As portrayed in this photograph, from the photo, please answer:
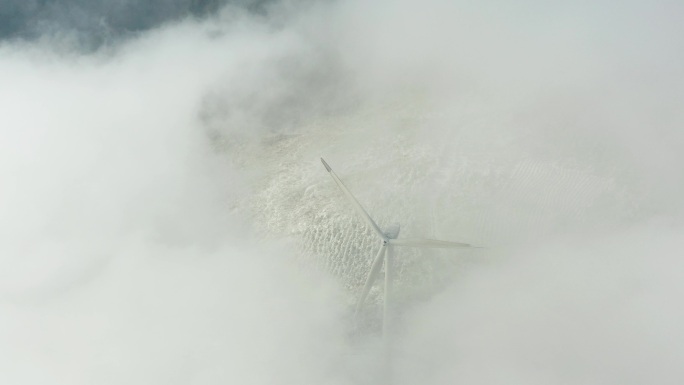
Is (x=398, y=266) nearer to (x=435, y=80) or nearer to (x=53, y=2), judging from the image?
(x=435, y=80)

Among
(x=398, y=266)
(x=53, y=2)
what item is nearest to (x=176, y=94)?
(x=53, y=2)

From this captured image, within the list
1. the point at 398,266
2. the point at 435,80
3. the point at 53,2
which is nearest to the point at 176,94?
the point at 53,2

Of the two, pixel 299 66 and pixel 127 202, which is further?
pixel 299 66

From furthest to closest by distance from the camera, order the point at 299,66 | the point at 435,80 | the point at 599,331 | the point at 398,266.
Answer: the point at 299,66, the point at 435,80, the point at 398,266, the point at 599,331

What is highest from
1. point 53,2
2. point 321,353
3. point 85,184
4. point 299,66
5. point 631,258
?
point 53,2

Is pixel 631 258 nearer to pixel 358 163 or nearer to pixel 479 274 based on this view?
pixel 479 274

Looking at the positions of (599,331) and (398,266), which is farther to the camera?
(398,266)

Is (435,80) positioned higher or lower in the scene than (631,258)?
higher

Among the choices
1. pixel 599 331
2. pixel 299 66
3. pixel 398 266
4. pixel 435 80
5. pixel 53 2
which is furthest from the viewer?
pixel 53 2

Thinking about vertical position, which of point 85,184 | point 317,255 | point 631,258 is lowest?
point 631,258
